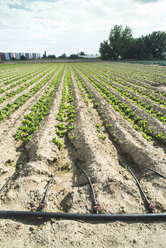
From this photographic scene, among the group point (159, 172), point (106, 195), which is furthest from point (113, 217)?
point (159, 172)

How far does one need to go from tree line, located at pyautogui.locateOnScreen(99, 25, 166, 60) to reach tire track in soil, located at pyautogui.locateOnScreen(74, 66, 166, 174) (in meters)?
79.5

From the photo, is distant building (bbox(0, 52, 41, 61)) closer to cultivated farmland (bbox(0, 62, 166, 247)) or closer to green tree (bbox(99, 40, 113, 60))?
green tree (bbox(99, 40, 113, 60))

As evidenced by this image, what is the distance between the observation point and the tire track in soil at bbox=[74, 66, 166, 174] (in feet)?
14.3

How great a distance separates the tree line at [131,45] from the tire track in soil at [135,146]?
79.5m

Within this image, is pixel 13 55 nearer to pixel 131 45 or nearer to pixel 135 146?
pixel 131 45

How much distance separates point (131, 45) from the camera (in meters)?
74.4

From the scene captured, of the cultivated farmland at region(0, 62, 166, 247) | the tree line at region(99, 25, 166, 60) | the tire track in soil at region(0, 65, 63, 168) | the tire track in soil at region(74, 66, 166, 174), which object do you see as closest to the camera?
the cultivated farmland at region(0, 62, 166, 247)

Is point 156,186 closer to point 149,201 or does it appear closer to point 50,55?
point 149,201

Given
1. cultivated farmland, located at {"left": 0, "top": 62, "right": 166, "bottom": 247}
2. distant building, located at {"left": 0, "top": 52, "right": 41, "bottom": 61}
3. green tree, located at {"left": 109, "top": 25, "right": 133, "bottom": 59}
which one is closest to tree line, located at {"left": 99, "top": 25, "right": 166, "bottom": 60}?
green tree, located at {"left": 109, "top": 25, "right": 133, "bottom": 59}

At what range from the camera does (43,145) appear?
506cm

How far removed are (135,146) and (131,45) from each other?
8315cm

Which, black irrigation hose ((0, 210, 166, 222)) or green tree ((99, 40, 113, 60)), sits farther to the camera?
green tree ((99, 40, 113, 60))

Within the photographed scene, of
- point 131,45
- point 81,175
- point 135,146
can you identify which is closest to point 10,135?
point 81,175

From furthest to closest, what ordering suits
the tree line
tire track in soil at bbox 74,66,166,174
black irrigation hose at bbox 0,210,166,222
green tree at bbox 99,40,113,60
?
green tree at bbox 99,40,113,60
the tree line
tire track in soil at bbox 74,66,166,174
black irrigation hose at bbox 0,210,166,222
